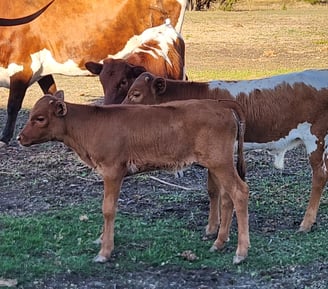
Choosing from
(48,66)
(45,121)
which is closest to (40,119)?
(45,121)

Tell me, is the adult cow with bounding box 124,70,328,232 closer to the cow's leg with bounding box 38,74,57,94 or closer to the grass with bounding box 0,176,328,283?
the grass with bounding box 0,176,328,283

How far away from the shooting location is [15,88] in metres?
9.09

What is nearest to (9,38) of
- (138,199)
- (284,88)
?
(138,199)

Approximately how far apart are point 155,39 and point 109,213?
3147mm

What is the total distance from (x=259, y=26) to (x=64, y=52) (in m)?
21.4

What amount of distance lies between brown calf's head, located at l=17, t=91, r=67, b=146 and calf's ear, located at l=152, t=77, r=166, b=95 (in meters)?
0.86

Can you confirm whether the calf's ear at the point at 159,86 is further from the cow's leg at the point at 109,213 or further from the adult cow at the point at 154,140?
the cow's leg at the point at 109,213

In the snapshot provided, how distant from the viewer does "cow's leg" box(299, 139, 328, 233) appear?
6.14 meters

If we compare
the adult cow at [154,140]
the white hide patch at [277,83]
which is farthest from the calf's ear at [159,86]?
the adult cow at [154,140]

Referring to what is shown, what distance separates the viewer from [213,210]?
6074 millimetres

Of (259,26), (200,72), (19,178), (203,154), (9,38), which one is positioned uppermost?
(203,154)

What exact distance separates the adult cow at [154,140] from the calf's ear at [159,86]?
66 centimetres

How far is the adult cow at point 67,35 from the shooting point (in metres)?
9.09

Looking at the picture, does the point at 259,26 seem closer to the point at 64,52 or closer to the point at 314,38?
the point at 314,38
